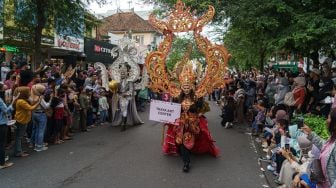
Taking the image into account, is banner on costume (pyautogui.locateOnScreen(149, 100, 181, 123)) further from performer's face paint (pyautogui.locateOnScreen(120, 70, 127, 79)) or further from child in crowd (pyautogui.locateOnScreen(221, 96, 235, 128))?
child in crowd (pyautogui.locateOnScreen(221, 96, 235, 128))

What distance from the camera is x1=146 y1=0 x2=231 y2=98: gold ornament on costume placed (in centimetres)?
816

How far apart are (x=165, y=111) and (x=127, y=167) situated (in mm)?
1349

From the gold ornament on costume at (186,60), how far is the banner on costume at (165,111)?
509mm

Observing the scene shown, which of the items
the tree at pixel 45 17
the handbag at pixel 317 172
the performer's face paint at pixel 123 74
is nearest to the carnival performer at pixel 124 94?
the performer's face paint at pixel 123 74

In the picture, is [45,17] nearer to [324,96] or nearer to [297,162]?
[324,96]

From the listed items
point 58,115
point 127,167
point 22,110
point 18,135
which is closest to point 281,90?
point 127,167

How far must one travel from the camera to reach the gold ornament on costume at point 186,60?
816 centimetres

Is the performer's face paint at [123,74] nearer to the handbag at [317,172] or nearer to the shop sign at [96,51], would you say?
the handbag at [317,172]

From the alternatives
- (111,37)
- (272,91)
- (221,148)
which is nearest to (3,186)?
(221,148)

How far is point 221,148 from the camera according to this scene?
936cm

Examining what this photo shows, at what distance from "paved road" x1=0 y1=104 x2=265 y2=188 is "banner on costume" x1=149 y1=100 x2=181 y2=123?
953 mm

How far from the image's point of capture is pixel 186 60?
28.6 ft

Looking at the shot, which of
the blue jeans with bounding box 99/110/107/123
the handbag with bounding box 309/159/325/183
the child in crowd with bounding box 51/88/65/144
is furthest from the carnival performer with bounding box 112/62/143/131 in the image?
the handbag with bounding box 309/159/325/183

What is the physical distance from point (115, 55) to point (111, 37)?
76.4 ft
